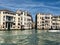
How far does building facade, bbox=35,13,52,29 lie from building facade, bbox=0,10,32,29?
70 centimetres

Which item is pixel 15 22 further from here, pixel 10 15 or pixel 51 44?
pixel 51 44

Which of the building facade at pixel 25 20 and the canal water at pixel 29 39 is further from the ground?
the building facade at pixel 25 20

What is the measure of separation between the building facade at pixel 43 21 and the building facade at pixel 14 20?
0.70 metres

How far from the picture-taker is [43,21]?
54.3ft

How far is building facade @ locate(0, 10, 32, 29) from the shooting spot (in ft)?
47.2

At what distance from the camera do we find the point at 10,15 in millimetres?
14867

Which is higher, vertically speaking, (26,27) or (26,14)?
(26,14)

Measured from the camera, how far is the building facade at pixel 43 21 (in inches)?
639

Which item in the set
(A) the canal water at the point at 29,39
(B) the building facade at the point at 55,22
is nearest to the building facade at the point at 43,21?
(B) the building facade at the point at 55,22

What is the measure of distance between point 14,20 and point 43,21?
2.84 meters

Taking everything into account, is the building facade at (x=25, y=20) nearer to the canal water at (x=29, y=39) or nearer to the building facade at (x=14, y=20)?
the building facade at (x=14, y=20)

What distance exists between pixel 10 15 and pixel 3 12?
0.65 meters

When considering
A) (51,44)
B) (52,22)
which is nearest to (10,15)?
(52,22)

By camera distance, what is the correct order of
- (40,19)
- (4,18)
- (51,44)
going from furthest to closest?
(40,19) < (4,18) < (51,44)
